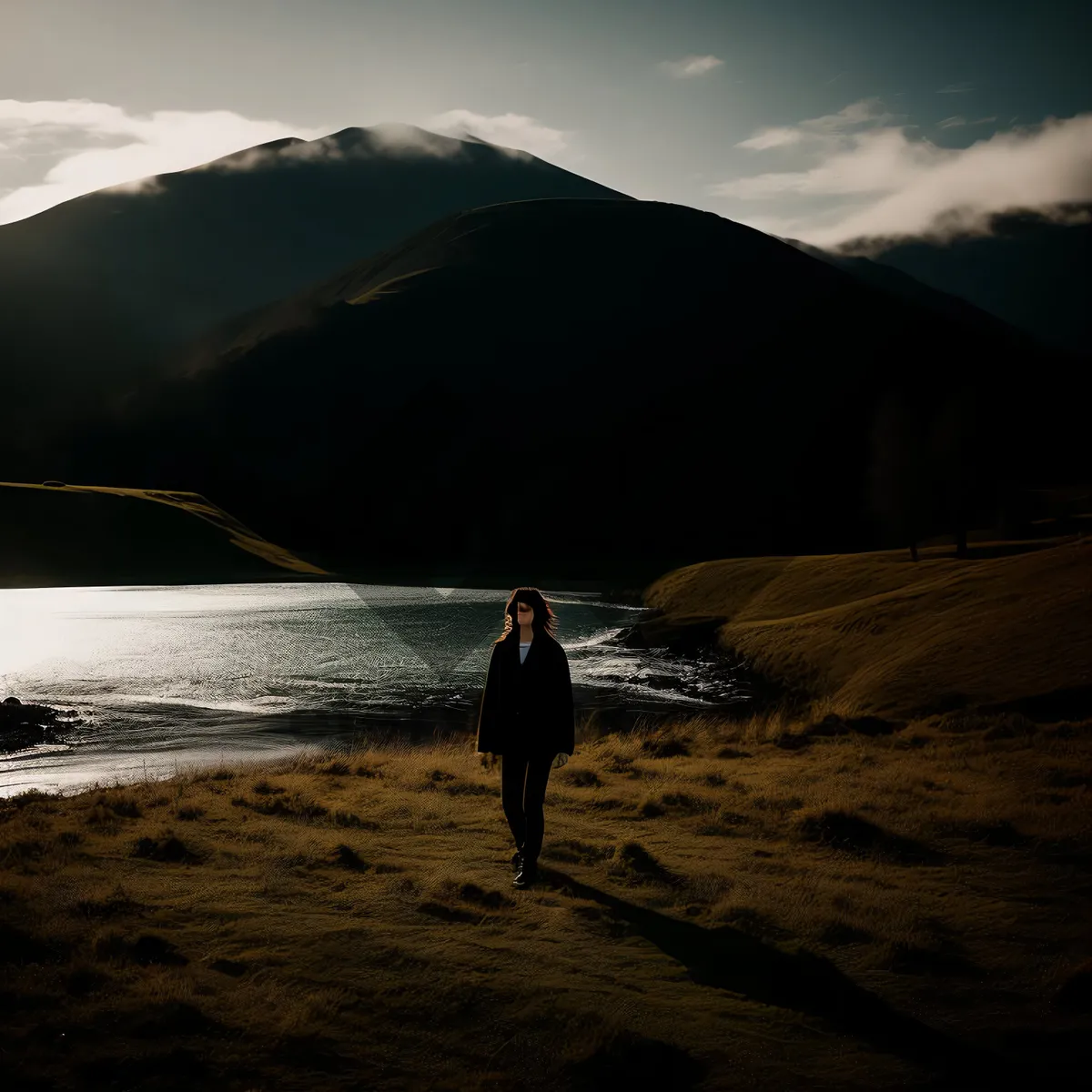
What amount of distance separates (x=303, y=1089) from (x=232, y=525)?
16734 cm

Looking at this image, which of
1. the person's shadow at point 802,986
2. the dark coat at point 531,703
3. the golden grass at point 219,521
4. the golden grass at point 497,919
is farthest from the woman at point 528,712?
the golden grass at point 219,521

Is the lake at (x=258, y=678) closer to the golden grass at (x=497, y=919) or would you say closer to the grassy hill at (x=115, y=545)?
the golden grass at (x=497, y=919)

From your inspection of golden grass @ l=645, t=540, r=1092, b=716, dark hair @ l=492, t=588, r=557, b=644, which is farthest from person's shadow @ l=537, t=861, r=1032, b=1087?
golden grass @ l=645, t=540, r=1092, b=716

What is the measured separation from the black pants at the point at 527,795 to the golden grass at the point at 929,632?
19142 mm

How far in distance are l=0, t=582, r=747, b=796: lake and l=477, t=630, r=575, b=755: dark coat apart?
14701 millimetres

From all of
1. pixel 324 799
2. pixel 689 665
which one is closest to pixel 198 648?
pixel 689 665

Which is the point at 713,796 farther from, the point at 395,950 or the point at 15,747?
the point at 15,747

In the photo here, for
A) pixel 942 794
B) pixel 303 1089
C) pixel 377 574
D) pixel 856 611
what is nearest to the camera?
pixel 303 1089

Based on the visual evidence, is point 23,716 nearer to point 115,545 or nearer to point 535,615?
point 535,615

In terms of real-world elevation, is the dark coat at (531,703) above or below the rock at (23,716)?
above

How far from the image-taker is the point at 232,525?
166m

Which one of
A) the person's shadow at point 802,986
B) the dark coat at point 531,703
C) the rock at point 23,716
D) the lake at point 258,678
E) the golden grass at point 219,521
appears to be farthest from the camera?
the golden grass at point 219,521

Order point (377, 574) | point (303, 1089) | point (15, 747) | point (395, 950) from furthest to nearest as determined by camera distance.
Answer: point (377, 574) < point (15, 747) < point (395, 950) < point (303, 1089)

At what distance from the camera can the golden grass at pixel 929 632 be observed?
92.8 feet
